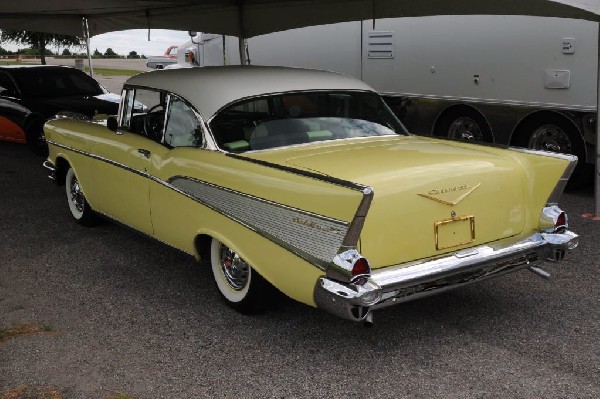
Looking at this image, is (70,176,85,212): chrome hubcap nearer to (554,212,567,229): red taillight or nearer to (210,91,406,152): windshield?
(210,91,406,152): windshield

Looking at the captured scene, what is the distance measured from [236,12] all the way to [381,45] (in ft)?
9.50

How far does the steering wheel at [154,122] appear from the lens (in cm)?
492

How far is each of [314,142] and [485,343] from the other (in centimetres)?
167

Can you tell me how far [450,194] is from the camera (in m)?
3.57

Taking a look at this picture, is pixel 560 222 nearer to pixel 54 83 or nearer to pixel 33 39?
pixel 54 83

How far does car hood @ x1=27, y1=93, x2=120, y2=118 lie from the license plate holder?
290 inches

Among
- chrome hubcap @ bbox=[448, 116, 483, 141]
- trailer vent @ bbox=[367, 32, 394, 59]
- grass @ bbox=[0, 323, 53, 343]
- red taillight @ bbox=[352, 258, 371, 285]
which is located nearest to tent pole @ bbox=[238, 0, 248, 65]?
trailer vent @ bbox=[367, 32, 394, 59]

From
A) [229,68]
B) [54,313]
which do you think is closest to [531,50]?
[229,68]

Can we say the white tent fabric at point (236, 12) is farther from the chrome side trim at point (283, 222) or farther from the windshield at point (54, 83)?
the chrome side trim at point (283, 222)

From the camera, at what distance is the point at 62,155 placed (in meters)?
6.20

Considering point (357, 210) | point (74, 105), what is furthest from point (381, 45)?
point (357, 210)

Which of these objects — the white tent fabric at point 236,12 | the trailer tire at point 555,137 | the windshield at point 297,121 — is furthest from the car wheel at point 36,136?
the trailer tire at point 555,137

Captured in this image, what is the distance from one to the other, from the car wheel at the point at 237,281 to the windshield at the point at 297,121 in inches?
27.2

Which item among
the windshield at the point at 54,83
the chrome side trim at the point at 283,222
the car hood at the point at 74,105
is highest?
the windshield at the point at 54,83
